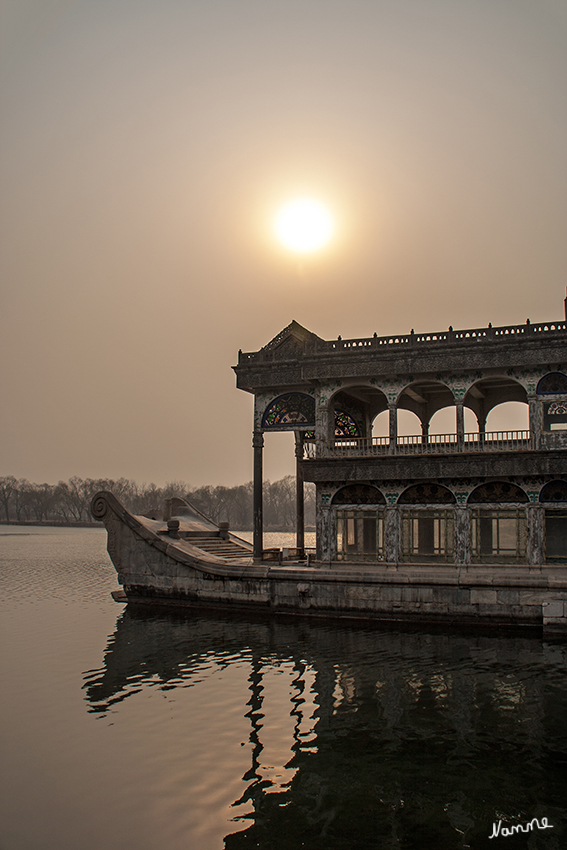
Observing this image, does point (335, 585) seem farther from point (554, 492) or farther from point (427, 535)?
point (554, 492)

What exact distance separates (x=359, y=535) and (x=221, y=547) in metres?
7.26

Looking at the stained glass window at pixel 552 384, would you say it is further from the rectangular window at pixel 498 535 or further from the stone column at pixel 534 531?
the rectangular window at pixel 498 535

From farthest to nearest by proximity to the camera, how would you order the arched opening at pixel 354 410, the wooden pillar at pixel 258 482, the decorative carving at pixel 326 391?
1. the arched opening at pixel 354 410
2. the wooden pillar at pixel 258 482
3. the decorative carving at pixel 326 391

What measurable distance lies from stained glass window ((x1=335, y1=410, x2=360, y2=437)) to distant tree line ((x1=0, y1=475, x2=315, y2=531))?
106211mm

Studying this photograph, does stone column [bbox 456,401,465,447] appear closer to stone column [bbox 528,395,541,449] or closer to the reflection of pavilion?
the reflection of pavilion

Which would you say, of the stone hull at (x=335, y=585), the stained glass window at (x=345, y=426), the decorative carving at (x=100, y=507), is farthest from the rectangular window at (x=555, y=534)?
the decorative carving at (x=100, y=507)

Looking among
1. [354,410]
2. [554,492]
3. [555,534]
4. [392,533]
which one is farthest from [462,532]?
[354,410]

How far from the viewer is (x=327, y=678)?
15922mm

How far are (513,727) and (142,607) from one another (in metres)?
17.4

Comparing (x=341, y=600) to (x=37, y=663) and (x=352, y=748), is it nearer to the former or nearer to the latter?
(x=37, y=663)

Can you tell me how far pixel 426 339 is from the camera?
1053 inches

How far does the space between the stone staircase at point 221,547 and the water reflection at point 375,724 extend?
856 cm

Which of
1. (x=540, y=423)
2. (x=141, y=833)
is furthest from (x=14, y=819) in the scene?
(x=540, y=423)

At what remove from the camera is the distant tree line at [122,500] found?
142 meters
